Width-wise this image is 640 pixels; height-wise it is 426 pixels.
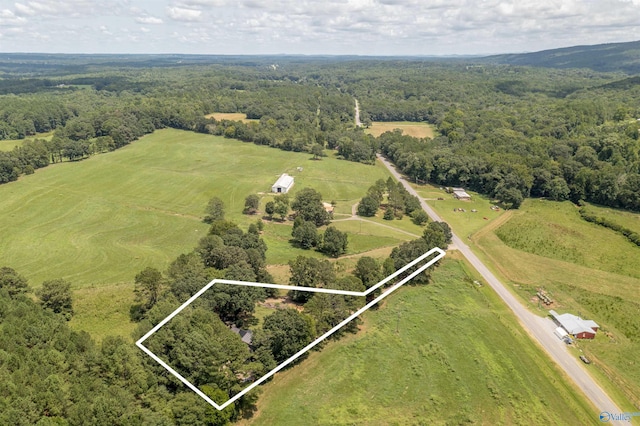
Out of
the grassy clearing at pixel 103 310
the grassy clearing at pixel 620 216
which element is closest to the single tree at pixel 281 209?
the grassy clearing at pixel 103 310

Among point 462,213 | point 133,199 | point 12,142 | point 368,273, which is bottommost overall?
point 462,213

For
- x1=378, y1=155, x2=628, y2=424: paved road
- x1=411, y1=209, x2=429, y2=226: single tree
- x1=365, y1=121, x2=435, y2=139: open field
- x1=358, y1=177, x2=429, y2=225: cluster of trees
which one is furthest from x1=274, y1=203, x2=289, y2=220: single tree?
x1=365, y1=121, x2=435, y2=139: open field

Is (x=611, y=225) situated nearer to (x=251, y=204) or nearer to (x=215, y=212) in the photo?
(x=251, y=204)

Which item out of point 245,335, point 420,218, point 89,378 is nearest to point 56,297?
point 89,378

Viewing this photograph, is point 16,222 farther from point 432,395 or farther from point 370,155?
point 370,155

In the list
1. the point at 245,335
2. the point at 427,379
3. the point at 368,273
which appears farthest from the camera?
the point at 368,273

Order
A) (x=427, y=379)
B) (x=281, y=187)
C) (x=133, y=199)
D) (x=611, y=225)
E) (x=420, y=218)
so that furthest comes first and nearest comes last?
(x=281, y=187) → (x=133, y=199) → (x=420, y=218) → (x=611, y=225) → (x=427, y=379)

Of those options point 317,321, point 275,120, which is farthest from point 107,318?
point 275,120
